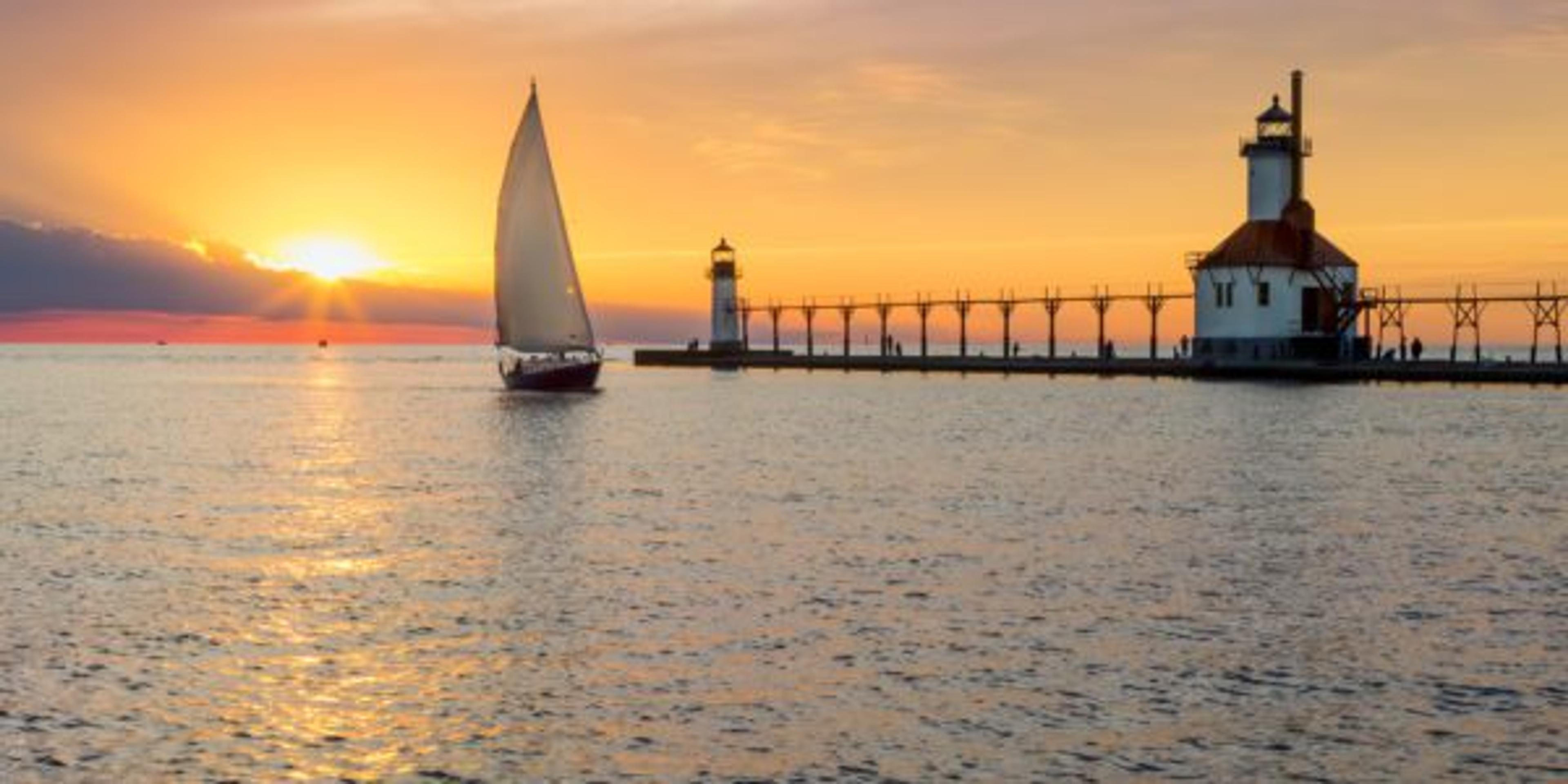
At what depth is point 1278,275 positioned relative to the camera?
98938 millimetres

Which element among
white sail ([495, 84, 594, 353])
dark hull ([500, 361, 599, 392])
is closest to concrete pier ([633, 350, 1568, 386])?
dark hull ([500, 361, 599, 392])

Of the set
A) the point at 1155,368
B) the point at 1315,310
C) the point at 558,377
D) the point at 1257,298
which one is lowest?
the point at 1155,368

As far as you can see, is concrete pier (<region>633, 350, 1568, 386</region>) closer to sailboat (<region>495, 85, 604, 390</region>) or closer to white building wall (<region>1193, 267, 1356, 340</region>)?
white building wall (<region>1193, 267, 1356, 340</region>)

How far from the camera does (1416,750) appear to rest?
56.4 feet

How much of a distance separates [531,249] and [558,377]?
463 inches

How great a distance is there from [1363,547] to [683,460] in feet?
89.9

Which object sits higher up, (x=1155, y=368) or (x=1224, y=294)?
(x=1224, y=294)

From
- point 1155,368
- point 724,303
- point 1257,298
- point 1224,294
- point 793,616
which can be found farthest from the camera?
point 724,303

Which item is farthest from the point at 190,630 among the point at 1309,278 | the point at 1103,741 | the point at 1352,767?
the point at 1309,278

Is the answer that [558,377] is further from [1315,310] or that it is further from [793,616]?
[793,616]

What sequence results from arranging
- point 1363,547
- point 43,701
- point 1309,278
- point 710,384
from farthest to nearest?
point 710,384 < point 1309,278 < point 1363,547 < point 43,701

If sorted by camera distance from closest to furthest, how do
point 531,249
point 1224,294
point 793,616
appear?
point 793,616
point 531,249
point 1224,294

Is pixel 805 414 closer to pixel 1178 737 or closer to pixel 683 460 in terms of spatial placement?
pixel 683 460

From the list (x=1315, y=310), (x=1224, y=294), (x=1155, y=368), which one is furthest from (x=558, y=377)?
(x=1315, y=310)
